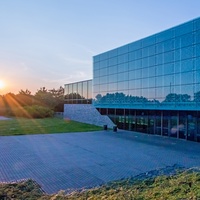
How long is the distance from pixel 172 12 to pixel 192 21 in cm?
472

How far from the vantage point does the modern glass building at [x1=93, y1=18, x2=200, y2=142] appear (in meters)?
20.3

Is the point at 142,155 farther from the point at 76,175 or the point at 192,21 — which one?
the point at 192,21

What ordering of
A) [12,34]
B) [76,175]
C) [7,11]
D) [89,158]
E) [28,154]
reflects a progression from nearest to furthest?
[76,175]
[7,11]
[89,158]
[28,154]
[12,34]

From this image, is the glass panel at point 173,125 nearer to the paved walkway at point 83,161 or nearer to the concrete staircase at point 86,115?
the paved walkway at point 83,161

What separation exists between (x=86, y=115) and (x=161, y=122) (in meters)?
15.9

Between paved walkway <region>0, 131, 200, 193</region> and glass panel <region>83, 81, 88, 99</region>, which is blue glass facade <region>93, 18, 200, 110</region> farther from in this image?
glass panel <region>83, 81, 88, 99</region>

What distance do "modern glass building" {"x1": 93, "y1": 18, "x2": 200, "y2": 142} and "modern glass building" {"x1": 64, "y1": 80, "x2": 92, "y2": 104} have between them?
5626 millimetres

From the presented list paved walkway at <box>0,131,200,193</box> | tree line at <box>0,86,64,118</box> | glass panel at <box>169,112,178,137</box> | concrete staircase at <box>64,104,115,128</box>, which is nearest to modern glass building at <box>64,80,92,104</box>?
concrete staircase at <box>64,104,115,128</box>

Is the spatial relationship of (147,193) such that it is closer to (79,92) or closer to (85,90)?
(85,90)

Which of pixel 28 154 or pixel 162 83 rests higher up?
pixel 162 83

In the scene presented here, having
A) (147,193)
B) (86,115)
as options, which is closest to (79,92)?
(86,115)

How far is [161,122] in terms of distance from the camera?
24891 millimetres

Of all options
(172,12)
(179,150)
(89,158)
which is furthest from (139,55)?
(89,158)

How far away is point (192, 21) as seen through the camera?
65.6 feet
